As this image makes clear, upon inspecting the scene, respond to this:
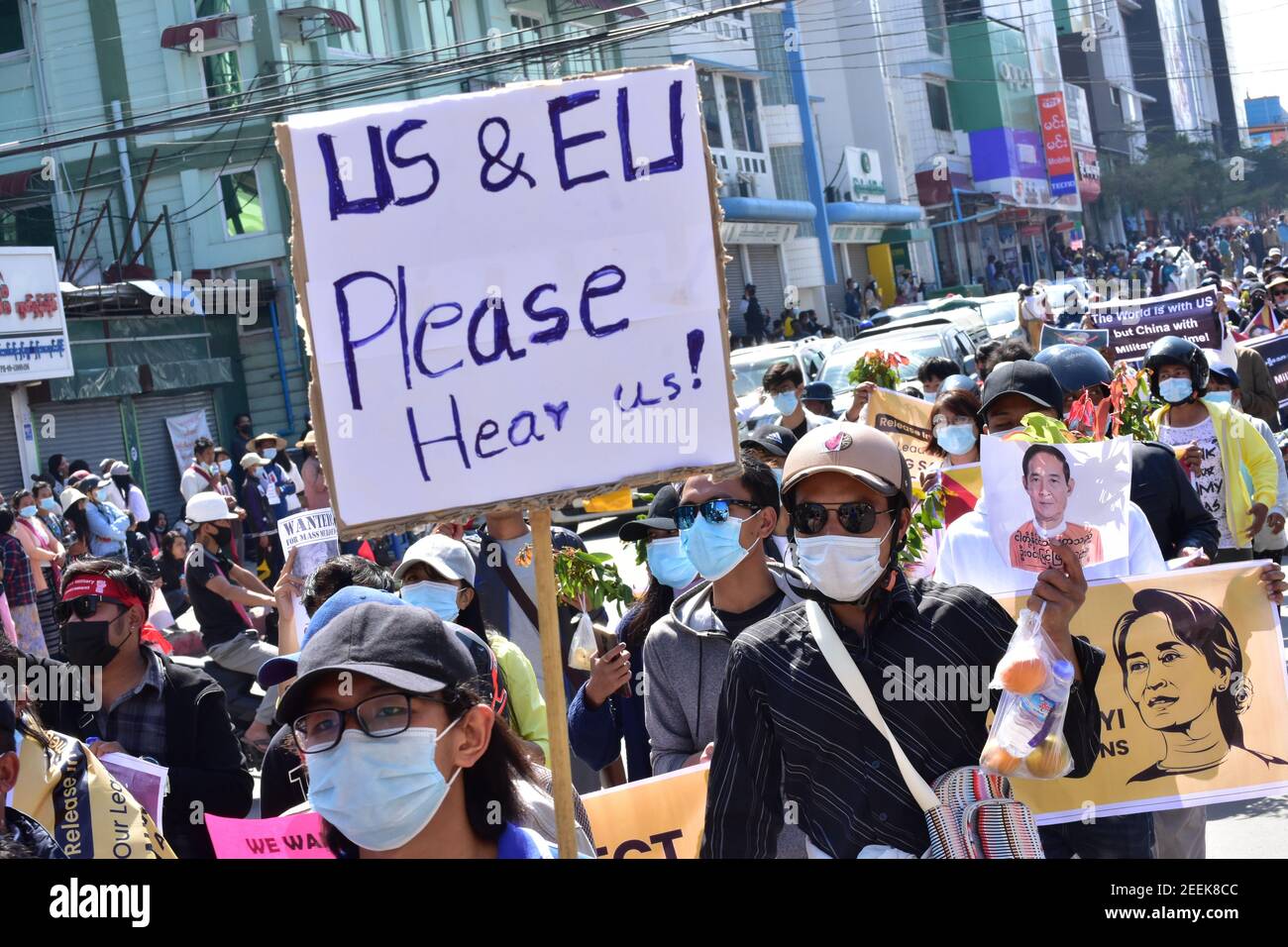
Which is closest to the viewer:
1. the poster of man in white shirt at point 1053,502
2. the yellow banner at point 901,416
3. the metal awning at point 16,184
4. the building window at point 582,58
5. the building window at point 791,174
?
the poster of man in white shirt at point 1053,502

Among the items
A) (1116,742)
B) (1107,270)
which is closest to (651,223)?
(1116,742)

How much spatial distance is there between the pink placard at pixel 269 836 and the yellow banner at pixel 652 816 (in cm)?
90

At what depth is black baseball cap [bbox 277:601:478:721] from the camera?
9.65 ft

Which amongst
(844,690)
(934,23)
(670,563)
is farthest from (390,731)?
(934,23)

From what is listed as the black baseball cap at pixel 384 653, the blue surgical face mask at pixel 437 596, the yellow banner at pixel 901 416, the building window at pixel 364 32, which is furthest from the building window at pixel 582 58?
the black baseball cap at pixel 384 653

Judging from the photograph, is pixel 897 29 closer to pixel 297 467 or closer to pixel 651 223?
pixel 297 467

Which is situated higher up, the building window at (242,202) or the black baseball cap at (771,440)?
the building window at (242,202)

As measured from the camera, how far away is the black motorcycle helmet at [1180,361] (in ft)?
24.5

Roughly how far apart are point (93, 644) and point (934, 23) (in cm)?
6153

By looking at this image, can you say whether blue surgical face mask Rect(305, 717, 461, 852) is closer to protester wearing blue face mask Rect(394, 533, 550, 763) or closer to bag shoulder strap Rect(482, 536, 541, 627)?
protester wearing blue face mask Rect(394, 533, 550, 763)

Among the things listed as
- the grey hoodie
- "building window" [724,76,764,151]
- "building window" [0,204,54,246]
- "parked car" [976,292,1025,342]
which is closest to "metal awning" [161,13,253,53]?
"building window" [0,204,54,246]

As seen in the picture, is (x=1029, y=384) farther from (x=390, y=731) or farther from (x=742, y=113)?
(x=742, y=113)

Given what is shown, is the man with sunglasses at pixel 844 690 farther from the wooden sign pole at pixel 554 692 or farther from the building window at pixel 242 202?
the building window at pixel 242 202

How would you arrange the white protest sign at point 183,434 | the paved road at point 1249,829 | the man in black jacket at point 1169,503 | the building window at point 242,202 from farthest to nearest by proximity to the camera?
1. the building window at point 242,202
2. the white protest sign at point 183,434
3. the man in black jacket at point 1169,503
4. the paved road at point 1249,829
